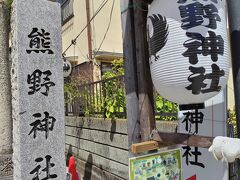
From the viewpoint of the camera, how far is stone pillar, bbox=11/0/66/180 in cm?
508

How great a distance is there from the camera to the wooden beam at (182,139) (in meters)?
2.88

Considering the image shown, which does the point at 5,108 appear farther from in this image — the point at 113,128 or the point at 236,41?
the point at 236,41

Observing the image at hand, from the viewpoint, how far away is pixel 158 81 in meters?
2.88

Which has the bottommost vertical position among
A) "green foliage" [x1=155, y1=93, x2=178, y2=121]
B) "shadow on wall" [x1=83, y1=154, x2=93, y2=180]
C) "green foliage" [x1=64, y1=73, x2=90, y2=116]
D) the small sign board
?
"shadow on wall" [x1=83, y1=154, x2=93, y2=180]

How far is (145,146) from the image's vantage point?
3203 millimetres

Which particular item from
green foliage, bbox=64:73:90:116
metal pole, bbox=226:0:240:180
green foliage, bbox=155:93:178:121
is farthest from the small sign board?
green foliage, bbox=64:73:90:116

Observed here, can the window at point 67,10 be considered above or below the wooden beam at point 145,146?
above

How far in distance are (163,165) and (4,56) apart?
617 centimetres

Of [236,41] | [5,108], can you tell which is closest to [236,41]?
[236,41]

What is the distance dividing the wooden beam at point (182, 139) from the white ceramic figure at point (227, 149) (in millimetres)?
223

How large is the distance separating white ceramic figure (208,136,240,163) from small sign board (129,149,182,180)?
0.76m

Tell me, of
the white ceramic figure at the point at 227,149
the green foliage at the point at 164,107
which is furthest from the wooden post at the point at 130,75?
the green foliage at the point at 164,107

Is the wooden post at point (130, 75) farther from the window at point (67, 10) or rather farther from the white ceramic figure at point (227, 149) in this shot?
the window at point (67, 10)

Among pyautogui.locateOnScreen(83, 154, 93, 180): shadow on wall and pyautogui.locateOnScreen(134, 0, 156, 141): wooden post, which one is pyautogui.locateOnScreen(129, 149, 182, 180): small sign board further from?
pyautogui.locateOnScreen(83, 154, 93, 180): shadow on wall
